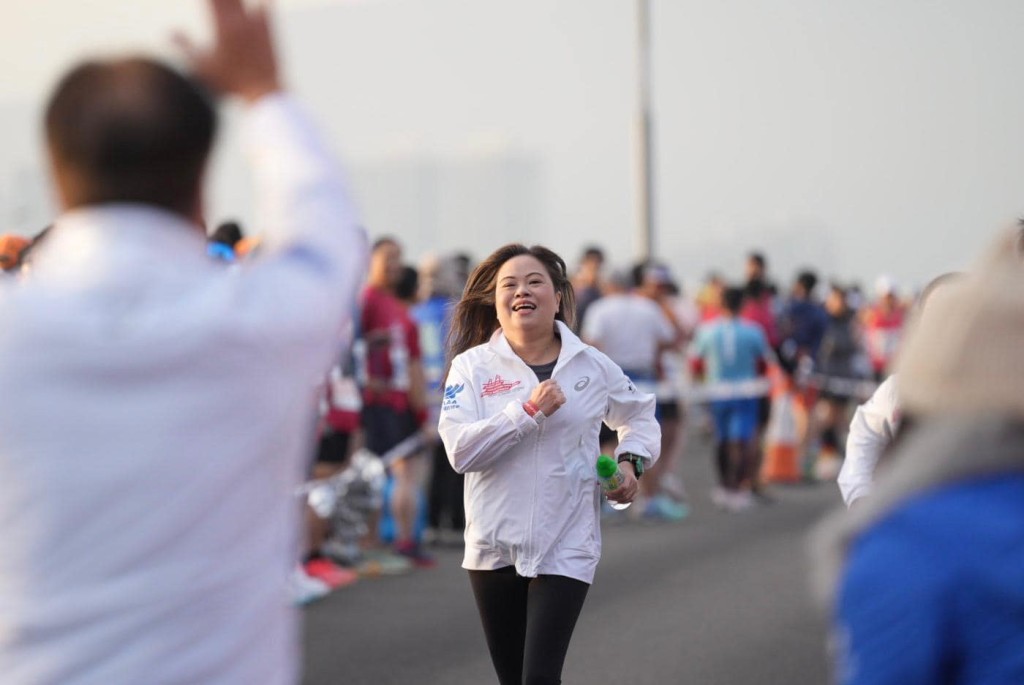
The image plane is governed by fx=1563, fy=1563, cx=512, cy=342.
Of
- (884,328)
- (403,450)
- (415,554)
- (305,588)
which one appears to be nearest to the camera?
Answer: (305,588)

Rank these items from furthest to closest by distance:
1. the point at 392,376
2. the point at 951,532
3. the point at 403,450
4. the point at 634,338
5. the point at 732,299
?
the point at 732,299, the point at 634,338, the point at 403,450, the point at 392,376, the point at 951,532

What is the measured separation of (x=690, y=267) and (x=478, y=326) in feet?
117

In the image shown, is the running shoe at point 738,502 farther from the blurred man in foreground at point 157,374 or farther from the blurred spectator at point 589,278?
the blurred man in foreground at point 157,374

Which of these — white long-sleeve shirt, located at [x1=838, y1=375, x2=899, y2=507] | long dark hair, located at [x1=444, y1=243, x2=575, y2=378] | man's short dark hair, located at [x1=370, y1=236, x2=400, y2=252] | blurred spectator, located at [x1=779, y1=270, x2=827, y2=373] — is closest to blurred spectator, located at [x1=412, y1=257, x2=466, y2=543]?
man's short dark hair, located at [x1=370, y1=236, x2=400, y2=252]

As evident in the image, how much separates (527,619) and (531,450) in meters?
0.60

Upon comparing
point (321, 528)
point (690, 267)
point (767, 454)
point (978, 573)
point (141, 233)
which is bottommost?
point (690, 267)

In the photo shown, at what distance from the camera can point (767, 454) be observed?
17.5 metres

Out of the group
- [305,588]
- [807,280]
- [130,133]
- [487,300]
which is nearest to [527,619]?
[487,300]

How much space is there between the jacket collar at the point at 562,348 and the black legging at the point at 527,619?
0.80 meters

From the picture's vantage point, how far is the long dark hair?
6.12 metres

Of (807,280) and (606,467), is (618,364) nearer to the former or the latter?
(606,467)

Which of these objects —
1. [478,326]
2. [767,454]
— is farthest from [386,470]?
[767,454]

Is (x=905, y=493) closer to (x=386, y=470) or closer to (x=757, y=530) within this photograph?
(x=386, y=470)

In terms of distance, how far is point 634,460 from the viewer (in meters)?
5.82
